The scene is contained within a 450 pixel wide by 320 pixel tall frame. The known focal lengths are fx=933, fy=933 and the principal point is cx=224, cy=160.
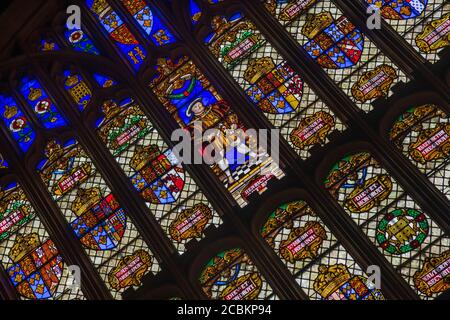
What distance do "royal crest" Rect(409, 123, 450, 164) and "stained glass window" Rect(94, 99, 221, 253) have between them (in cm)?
274

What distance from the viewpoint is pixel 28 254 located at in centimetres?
1353

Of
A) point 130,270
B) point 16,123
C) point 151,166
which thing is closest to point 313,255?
point 130,270

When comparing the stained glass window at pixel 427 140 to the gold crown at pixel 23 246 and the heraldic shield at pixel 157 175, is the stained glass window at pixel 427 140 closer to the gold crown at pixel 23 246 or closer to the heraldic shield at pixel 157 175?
the heraldic shield at pixel 157 175

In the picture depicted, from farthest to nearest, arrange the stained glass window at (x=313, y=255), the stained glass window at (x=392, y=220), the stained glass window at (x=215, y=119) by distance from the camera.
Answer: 1. the stained glass window at (x=215, y=119)
2. the stained glass window at (x=313, y=255)
3. the stained glass window at (x=392, y=220)

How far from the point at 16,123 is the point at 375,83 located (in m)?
5.85

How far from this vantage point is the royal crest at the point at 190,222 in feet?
41.0

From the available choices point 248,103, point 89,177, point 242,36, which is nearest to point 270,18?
point 242,36

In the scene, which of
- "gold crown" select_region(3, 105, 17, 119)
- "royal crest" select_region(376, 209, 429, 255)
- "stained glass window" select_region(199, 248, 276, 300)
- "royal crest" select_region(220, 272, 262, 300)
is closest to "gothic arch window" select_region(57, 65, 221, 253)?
"stained glass window" select_region(199, 248, 276, 300)

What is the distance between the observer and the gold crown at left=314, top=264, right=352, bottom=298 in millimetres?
11398

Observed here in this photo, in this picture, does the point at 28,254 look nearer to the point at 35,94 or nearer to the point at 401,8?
the point at 35,94

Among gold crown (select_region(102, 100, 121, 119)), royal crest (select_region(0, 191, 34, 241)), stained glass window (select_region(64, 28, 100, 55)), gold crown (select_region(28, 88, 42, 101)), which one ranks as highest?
stained glass window (select_region(64, 28, 100, 55))

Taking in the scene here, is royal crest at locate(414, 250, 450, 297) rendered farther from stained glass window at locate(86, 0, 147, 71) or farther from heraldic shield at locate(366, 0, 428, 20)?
stained glass window at locate(86, 0, 147, 71)

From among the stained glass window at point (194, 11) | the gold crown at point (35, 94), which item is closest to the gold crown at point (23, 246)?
the gold crown at point (35, 94)

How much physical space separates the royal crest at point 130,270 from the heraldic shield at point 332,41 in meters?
3.65
